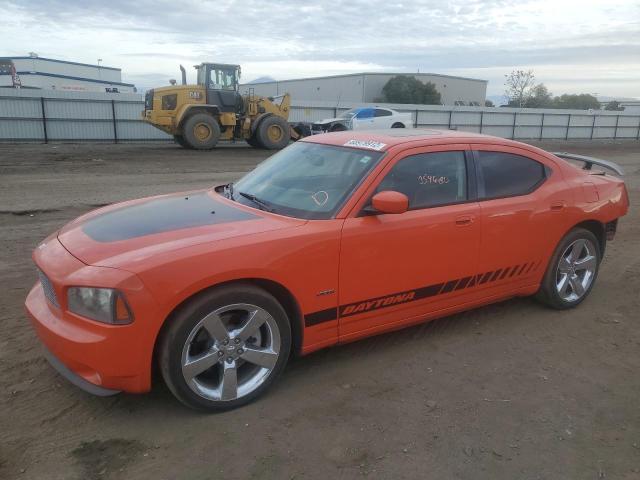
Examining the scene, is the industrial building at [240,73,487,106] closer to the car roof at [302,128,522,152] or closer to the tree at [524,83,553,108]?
the tree at [524,83,553,108]

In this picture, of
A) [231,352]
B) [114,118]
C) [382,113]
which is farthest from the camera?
[382,113]

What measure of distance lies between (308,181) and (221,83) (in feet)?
56.7

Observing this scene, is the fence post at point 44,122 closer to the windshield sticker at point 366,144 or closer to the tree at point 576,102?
the windshield sticker at point 366,144

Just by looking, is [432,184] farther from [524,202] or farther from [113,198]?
[113,198]

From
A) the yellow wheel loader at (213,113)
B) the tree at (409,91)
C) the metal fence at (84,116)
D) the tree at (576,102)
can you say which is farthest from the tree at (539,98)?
the yellow wheel loader at (213,113)

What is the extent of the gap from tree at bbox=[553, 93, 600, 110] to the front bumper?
83916 millimetres

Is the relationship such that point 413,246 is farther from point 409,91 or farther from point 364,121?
point 409,91

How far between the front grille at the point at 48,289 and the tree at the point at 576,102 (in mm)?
83807

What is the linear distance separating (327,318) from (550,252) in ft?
7.34

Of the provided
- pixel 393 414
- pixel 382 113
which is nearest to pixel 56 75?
pixel 382 113

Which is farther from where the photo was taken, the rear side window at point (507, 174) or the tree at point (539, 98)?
the tree at point (539, 98)

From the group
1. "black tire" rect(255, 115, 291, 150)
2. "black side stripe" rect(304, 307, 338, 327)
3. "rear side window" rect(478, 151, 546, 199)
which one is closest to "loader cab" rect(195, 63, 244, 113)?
"black tire" rect(255, 115, 291, 150)

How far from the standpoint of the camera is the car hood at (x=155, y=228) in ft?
9.42

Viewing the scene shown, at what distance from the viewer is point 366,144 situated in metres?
3.80
